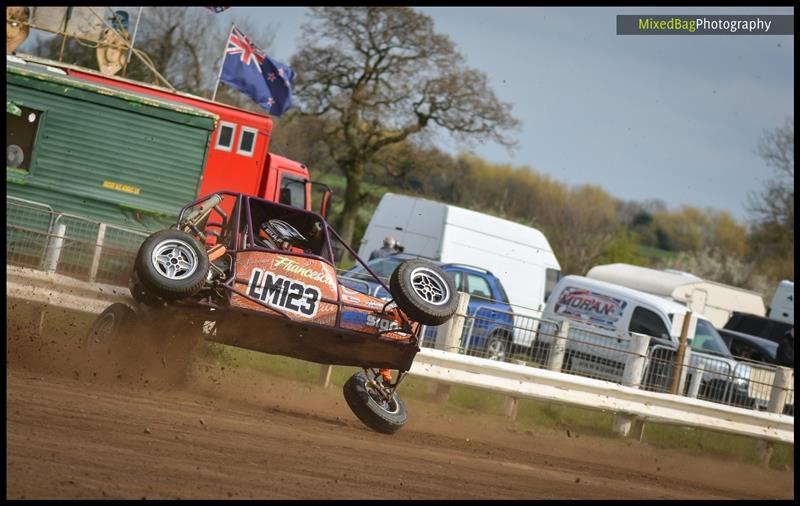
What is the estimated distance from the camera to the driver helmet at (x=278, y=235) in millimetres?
8938

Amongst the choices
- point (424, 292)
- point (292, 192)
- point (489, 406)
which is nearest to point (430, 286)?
point (424, 292)

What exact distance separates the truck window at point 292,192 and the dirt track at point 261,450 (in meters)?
6.46

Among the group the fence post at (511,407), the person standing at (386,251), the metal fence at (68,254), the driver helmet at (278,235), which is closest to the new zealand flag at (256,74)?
the person standing at (386,251)

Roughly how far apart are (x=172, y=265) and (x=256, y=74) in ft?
49.5

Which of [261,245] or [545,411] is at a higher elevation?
[261,245]

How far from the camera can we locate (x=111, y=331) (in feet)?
28.2

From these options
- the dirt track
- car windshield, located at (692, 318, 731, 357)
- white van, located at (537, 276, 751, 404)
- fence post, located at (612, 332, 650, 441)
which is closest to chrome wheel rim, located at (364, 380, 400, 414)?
the dirt track

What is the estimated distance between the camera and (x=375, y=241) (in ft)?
69.1

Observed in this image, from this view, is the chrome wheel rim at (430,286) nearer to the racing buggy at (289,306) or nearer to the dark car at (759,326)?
the racing buggy at (289,306)

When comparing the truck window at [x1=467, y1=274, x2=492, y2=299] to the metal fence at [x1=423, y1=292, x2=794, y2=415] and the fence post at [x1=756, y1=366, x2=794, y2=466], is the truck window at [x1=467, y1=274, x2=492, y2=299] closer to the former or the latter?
the metal fence at [x1=423, y1=292, x2=794, y2=415]

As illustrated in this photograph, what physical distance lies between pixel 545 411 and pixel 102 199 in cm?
740

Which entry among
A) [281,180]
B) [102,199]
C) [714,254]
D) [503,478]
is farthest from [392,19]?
[714,254]

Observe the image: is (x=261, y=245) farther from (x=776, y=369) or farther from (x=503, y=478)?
(x=776, y=369)

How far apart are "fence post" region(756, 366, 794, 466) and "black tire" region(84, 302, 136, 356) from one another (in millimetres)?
8354
